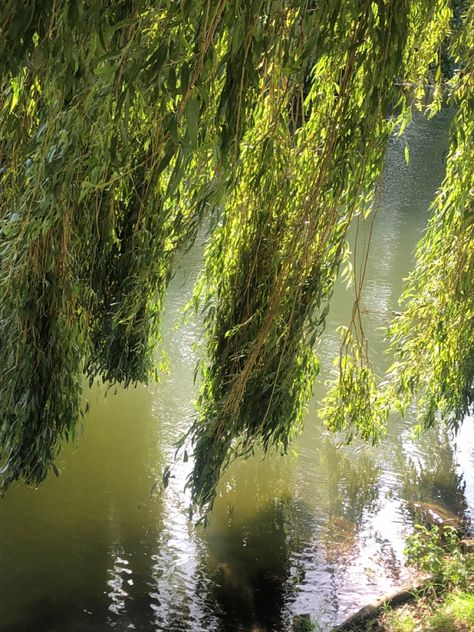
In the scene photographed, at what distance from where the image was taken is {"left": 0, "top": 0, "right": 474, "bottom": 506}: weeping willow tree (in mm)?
2541

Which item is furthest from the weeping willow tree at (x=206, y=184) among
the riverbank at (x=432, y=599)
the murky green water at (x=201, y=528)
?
the riverbank at (x=432, y=599)

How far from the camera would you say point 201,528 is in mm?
5695

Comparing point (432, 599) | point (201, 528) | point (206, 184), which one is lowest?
point (432, 599)

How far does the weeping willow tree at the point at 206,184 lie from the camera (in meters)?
2.54

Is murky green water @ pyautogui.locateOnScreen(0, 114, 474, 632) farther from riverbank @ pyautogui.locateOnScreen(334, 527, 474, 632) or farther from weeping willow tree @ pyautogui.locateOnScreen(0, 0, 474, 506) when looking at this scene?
weeping willow tree @ pyautogui.locateOnScreen(0, 0, 474, 506)

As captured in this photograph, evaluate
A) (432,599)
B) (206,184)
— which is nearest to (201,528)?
(432,599)

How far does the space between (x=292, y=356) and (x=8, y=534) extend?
7.98ft

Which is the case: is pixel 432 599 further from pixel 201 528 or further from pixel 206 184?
pixel 206 184

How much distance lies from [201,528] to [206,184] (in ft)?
10.3

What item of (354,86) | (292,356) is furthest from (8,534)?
(354,86)

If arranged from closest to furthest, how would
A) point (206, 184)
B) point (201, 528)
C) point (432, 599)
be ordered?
1. point (206, 184)
2. point (432, 599)
3. point (201, 528)

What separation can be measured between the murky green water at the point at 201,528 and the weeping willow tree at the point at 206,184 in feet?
1.51

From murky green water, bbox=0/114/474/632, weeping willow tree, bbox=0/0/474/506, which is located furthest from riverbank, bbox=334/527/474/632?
weeping willow tree, bbox=0/0/474/506

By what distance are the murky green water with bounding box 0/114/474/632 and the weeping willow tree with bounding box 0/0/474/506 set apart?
18.2 inches
